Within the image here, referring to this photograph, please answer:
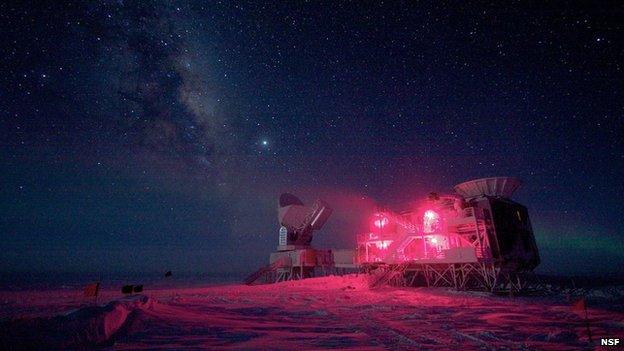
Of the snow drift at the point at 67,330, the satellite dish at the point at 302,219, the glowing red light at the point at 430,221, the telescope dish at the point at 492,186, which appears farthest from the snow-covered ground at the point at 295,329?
the satellite dish at the point at 302,219

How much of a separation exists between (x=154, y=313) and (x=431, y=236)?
2892cm

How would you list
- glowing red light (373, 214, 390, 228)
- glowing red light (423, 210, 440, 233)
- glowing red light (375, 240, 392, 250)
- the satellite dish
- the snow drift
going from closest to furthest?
the snow drift
glowing red light (423, 210, 440, 233)
glowing red light (375, 240, 392, 250)
glowing red light (373, 214, 390, 228)
the satellite dish

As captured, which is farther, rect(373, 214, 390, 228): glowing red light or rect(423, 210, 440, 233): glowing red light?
rect(373, 214, 390, 228): glowing red light

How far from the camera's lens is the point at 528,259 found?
31797 millimetres

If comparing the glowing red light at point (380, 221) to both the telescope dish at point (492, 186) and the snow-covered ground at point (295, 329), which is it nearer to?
the telescope dish at point (492, 186)

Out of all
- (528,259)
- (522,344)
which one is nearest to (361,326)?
(522,344)

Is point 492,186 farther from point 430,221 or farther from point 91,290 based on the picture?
point 91,290

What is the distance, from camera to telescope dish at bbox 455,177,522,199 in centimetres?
3272

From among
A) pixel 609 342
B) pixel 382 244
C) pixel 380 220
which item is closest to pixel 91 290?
pixel 609 342

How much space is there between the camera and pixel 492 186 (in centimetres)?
3281

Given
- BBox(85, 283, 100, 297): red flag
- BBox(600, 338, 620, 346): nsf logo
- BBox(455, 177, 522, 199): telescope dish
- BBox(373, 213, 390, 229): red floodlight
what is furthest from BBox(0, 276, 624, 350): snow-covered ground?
BBox(373, 213, 390, 229): red floodlight

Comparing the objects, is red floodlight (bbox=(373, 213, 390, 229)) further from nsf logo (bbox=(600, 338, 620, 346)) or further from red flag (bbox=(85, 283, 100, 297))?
red flag (bbox=(85, 283, 100, 297))

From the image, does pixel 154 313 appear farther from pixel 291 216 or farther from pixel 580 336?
pixel 291 216

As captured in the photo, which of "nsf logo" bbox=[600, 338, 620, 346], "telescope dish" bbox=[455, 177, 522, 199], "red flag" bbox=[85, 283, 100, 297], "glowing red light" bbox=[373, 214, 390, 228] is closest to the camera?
"nsf logo" bbox=[600, 338, 620, 346]
